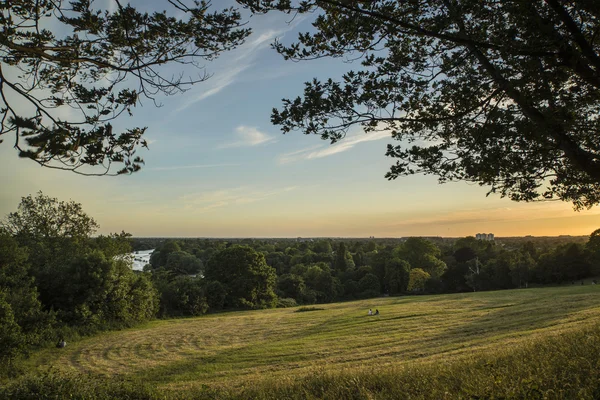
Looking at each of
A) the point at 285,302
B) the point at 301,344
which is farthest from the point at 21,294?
the point at 285,302

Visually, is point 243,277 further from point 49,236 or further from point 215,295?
point 49,236

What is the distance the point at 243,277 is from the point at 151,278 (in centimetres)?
1288

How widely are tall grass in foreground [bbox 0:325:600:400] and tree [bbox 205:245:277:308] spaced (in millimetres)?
46071

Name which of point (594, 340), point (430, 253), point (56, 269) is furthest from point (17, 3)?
point (430, 253)

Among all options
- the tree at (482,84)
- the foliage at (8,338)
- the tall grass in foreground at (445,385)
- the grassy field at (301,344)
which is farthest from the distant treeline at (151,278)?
the tree at (482,84)

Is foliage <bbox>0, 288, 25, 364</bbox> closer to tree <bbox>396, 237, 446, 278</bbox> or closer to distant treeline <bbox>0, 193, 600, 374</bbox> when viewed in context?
distant treeline <bbox>0, 193, 600, 374</bbox>

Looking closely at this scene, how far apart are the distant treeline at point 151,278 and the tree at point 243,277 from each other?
15 centimetres

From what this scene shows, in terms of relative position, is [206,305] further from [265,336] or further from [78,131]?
[78,131]

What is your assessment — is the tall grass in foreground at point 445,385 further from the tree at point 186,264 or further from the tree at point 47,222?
the tree at point 186,264

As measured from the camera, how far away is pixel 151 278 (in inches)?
1970

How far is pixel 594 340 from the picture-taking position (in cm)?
797

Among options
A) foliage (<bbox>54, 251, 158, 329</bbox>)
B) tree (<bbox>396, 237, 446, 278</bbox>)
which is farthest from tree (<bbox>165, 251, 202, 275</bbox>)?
foliage (<bbox>54, 251, 158, 329</bbox>)

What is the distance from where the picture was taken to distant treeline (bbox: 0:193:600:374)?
2803cm

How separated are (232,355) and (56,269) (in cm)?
2092
